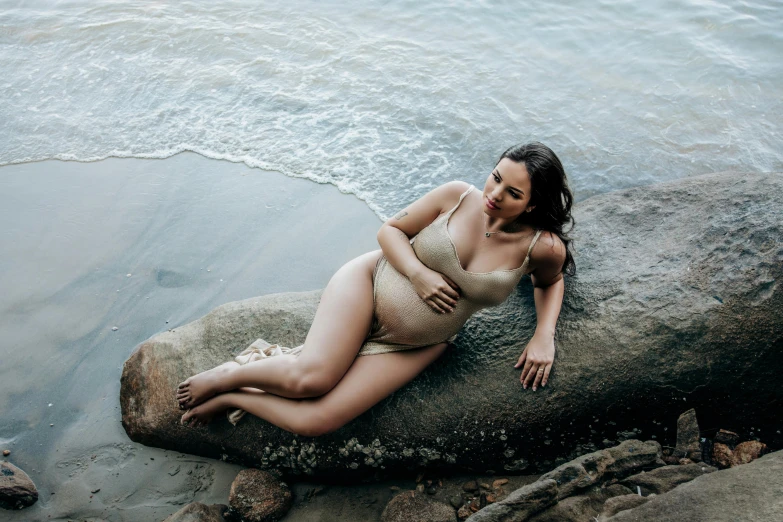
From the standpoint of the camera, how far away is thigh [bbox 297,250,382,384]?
11.4ft

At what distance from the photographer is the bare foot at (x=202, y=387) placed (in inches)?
144

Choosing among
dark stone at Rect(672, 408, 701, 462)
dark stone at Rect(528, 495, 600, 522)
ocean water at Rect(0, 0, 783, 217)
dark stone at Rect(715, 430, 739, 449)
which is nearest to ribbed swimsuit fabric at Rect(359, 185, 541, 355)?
dark stone at Rect(528, 495, 600, 522)

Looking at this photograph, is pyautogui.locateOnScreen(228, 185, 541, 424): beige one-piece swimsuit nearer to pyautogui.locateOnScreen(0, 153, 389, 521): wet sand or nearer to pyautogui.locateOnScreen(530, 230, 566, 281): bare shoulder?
pyautogui.locateOnScreen(530, 230, 566, 281): bare shoulder

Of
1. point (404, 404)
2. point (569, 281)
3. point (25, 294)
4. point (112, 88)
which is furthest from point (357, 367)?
point (112, 88)

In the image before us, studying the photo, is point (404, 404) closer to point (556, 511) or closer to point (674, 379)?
point (556, 511)

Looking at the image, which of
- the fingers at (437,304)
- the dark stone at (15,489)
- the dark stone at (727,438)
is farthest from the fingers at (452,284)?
the dark stone at (15,489)

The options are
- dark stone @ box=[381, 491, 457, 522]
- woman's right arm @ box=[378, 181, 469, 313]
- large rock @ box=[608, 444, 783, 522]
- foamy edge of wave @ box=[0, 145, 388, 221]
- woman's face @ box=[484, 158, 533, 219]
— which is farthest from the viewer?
foamy edge of wave @ box=[0, 145, 388, 221]

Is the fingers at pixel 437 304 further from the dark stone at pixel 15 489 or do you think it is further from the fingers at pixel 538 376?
the dark stone at pixel 15 489

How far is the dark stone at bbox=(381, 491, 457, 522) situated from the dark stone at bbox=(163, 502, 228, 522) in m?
0.90

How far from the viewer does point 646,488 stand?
3211mm

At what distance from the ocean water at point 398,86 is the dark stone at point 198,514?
3140 millimetres

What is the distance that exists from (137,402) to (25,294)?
1575 mm

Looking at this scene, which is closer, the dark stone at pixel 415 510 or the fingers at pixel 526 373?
the dark stone at pixel 415 510

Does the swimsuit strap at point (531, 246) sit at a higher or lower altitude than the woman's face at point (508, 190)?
lower
